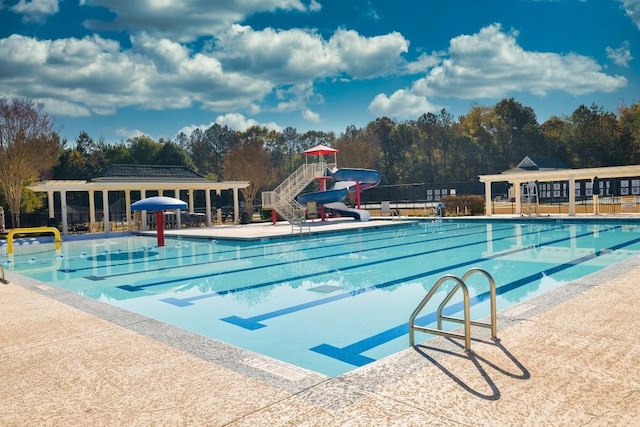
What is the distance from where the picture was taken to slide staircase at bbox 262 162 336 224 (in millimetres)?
24266

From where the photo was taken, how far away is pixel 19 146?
2395cm

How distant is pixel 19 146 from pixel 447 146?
140 feet

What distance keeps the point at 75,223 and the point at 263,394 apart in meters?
25.5

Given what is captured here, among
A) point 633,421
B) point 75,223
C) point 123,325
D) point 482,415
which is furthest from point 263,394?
point 75,223

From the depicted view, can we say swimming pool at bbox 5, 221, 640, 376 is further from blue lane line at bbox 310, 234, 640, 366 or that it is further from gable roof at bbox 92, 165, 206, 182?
A: gable roof at bbox 92, 165, 206, 182

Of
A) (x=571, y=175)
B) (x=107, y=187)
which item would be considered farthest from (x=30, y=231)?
(x=571, y=175)

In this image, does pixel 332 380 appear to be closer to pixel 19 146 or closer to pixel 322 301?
pixel 322 301

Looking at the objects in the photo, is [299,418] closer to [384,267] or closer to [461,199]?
[384,267]

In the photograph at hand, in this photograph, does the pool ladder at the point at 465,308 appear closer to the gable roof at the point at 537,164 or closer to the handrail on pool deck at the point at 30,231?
the handrail on pool deck at the point at 30,231

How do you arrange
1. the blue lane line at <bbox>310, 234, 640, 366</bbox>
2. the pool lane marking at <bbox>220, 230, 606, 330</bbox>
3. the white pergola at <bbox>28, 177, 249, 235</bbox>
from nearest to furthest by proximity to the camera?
the blue lane line at <bbox>310, 234, 640, 366</bbox> → the pool lane marking at <bbox>220, 230, 606, 330</bbox> → the white pergola at <bbox>28, 177, 249, 235</bbox>

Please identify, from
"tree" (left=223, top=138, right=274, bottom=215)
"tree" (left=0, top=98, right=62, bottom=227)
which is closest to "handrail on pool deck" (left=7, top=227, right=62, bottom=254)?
"tree" (left=0, top=98, right=62, bottom=227)

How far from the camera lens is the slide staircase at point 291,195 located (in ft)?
79.6

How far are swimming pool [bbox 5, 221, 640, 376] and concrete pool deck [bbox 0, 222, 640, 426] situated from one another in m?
1.30

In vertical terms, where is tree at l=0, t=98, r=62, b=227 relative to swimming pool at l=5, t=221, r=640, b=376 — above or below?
above
